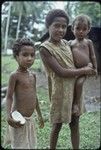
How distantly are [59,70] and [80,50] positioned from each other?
0.22 metres

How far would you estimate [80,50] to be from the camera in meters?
2.28

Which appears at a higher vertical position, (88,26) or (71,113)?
(88,26)

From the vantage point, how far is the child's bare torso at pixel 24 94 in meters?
2.07

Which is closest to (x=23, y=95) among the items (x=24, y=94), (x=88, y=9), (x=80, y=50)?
(x=24, y=94)

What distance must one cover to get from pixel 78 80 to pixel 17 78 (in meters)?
0.42

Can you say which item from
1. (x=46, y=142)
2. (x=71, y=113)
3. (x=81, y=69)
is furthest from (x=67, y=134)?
(x=81, y=69)

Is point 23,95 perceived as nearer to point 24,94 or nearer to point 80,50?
point 24,94

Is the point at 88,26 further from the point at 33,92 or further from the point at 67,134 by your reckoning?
the point at 67,134

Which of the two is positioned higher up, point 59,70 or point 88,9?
point 59,70

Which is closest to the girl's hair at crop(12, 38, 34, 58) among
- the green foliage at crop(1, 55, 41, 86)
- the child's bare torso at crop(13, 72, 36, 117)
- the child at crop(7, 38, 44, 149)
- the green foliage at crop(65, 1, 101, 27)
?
the child at crop(7, 38, 44, 149)

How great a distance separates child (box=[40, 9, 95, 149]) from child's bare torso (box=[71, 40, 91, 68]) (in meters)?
0.04

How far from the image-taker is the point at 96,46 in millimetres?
6477

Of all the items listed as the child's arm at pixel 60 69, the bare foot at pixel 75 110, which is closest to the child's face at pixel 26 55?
the child's arm at pixel 60 69

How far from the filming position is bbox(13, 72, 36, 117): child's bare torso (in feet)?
6.79
